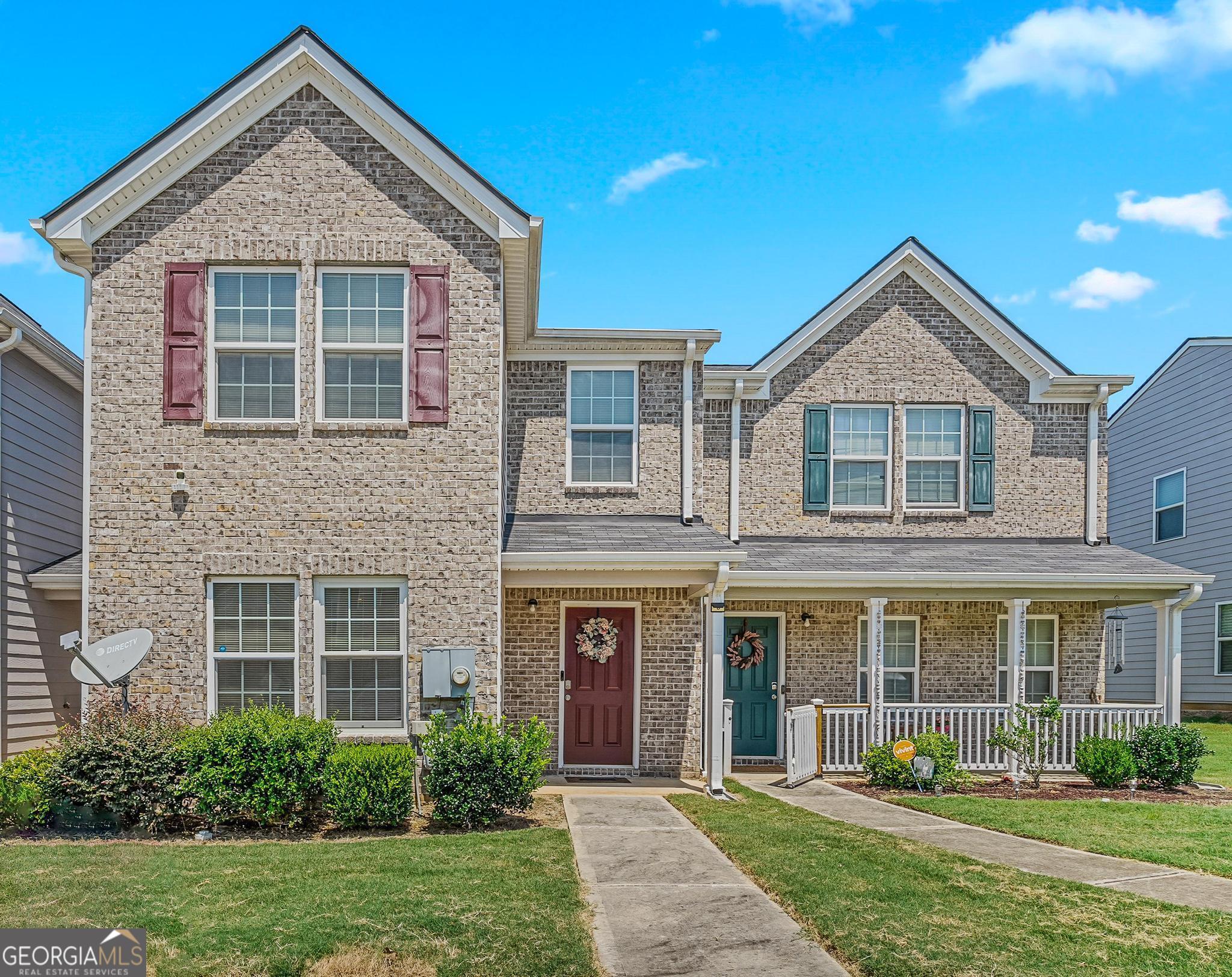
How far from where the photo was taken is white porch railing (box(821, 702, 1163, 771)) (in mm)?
14219

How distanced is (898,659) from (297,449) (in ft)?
30.4

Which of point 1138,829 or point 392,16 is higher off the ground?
point 392,16

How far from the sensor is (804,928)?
686cm

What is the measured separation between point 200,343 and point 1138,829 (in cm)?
1086

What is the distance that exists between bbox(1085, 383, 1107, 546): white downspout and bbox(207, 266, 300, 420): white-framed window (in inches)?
465

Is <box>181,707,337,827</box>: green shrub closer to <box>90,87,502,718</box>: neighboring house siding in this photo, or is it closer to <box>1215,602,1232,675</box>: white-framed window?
<box>90,87,502,718</box>: neighboring house siding

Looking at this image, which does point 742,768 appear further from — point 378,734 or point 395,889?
point 395,889

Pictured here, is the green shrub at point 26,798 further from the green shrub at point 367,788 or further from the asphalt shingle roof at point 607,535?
the asphalt shingle roof at point 607,535

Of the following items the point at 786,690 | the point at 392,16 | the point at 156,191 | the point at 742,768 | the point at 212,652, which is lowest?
the point at 742,768

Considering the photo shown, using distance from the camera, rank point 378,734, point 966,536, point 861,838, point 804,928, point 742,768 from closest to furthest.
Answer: point 804,928 < point 861,838 < point 378,734 < point 742,768 < point 966,536

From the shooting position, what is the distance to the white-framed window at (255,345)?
1168 cm

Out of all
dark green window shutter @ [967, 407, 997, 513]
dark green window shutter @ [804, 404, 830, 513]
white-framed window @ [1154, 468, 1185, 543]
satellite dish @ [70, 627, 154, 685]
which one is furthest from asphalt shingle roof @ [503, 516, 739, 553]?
white-framed window @ [1154, 468, 1185, 543]

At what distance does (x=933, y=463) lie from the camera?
16.4 m

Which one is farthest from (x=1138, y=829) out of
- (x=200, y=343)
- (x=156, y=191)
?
(x=156, y=191)
